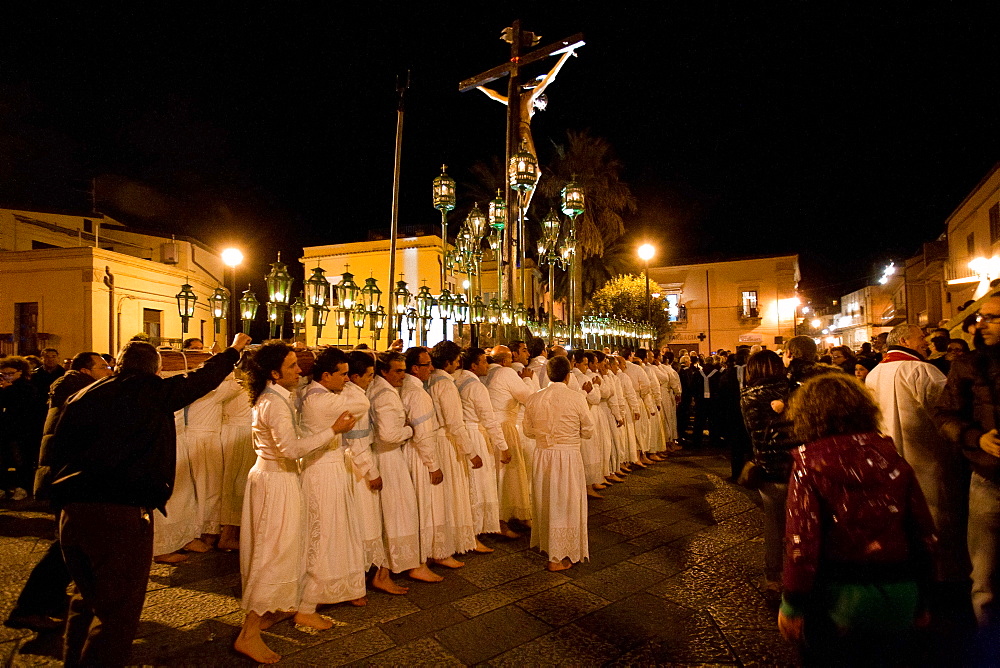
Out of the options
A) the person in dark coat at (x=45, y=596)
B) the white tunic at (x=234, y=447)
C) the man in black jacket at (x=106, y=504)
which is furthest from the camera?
the white tunic at (x=234, y=447)

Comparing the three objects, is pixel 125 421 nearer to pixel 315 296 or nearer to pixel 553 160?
pixel 315 296

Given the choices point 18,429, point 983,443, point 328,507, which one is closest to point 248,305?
point 328,507

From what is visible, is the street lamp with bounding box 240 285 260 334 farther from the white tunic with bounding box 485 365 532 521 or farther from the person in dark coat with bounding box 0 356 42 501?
the person in dark coat with bounding box 0 356 42 501

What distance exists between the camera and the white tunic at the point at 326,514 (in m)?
4.25

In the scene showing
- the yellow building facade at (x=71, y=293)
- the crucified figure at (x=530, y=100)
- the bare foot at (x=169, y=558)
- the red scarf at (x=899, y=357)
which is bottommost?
the bare foot at (x=169, y=558)

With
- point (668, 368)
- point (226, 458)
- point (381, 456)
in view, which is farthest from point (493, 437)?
point (668, 368)

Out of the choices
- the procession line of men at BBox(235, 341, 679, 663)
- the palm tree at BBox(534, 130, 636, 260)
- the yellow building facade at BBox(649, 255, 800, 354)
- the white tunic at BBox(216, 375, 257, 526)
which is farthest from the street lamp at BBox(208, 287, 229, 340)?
the yellow building facade at BBox(649, 255, 800, 354)

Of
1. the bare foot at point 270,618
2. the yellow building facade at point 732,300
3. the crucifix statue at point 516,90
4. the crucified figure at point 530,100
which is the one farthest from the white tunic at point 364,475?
the yellow building facade at point 732,300

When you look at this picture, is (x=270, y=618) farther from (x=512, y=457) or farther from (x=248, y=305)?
(x=248, y=305)

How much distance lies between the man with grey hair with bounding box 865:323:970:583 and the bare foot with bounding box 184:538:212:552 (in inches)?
258

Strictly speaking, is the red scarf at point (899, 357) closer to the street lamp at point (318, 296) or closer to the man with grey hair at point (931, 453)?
the man with grey hair at point (931, 453)

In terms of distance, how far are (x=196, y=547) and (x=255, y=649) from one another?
277 cm

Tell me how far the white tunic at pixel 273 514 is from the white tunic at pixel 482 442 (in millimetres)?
2140

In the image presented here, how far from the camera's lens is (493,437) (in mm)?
5898
